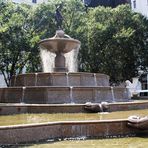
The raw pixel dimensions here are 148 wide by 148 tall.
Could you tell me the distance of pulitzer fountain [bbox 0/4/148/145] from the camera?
8.41 m

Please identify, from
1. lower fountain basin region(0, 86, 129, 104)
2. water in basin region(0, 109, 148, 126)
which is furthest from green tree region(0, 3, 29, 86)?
water in basin region(0, 109, 148, 126)

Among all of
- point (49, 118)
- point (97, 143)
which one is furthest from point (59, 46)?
point (97, 143)

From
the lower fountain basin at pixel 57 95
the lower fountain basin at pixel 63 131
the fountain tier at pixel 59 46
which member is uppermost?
the fountain tier at pixel 59 46

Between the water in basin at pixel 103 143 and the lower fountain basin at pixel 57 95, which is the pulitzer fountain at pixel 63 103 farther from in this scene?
the water in basin at pixel 103 143

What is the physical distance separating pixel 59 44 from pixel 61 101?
20.1 ft

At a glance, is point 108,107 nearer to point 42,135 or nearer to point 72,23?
point 42,135

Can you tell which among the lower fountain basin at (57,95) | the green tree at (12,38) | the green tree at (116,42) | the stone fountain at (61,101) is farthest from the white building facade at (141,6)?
the lower fountain basin at (57,95)

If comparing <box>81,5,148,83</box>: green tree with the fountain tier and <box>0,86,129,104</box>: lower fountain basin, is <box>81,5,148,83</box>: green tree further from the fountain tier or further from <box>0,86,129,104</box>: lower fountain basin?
<box>0,86,129,104</box>: lower fountain basin

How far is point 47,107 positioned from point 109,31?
24.8 metres

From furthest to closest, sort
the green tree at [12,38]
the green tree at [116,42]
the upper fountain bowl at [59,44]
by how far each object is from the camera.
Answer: the green tree at [116,42] → the green tree at [12,38] → the upper fountain bowl at [59,44]

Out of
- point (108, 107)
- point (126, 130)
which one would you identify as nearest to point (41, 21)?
point (108, 107)

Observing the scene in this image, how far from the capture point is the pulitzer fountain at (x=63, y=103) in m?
8.41

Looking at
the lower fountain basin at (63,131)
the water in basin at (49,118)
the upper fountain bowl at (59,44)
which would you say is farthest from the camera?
the upper fountain bowl at (59,44)

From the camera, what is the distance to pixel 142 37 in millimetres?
38906
